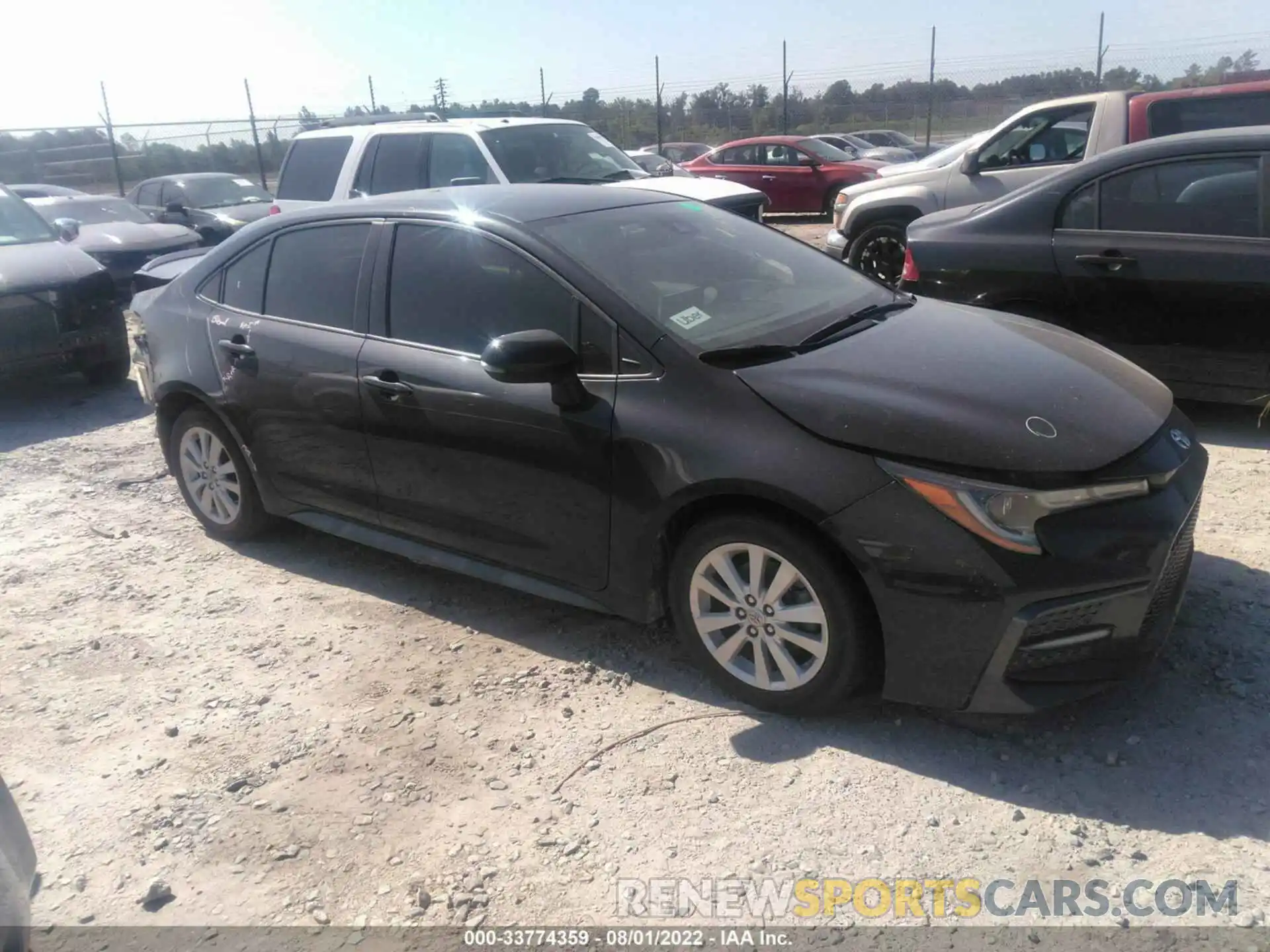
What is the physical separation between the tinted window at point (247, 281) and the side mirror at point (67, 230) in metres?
4.70

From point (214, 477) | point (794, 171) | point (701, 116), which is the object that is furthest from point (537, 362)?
point (701, 116)

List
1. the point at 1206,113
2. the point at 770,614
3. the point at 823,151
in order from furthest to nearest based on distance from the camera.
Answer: the point at 823,151
the point at 1206,113
the point at 770,614

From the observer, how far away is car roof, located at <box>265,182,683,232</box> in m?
4.05

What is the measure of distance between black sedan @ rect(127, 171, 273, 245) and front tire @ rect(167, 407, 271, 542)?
923cm

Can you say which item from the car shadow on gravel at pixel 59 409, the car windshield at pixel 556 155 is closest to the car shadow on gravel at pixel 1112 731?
the car shadow on gravel at pixel 59 409

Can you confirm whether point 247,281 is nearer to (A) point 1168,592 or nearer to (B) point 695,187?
(A) point 1168,592

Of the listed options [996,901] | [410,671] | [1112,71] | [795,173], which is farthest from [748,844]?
[1112,71]

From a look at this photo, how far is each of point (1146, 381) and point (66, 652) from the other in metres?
4.22

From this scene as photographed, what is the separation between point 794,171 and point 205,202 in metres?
9.74

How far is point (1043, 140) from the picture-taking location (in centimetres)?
871

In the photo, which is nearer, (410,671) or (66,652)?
(410,671)

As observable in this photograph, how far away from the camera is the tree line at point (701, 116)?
79.4 feet

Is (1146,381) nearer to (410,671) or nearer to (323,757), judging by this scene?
(410,671)

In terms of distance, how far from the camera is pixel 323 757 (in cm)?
338
